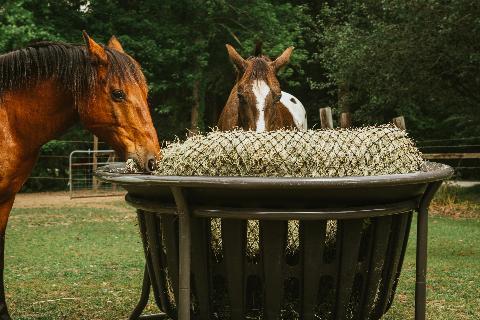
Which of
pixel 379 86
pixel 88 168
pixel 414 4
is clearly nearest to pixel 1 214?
pixel 414 4

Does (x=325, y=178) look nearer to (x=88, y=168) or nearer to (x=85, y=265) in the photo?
(x=85, y=265)

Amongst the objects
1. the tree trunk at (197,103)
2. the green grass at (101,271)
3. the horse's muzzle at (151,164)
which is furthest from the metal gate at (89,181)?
the horse's muzzle at (151,164)

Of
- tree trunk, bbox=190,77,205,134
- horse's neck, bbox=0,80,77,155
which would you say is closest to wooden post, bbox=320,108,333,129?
horse's neck, bbox=0,80,77,155

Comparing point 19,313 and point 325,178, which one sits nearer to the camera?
point 325,178

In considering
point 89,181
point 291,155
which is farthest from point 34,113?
point 89,181

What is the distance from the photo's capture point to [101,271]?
6.04 metres

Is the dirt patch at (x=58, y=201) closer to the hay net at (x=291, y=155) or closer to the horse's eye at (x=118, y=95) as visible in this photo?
the horse's eye at (x=118, y=95)

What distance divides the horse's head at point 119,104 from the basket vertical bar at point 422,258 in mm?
1281

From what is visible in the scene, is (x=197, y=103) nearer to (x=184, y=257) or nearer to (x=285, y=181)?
(x=184, y=257)

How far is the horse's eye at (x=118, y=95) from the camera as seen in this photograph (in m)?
3.10

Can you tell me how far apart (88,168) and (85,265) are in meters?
12.8

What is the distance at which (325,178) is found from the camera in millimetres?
1975

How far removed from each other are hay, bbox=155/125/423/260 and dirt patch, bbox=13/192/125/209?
11637 mm

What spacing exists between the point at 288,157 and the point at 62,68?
163 cm
